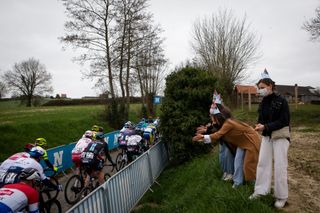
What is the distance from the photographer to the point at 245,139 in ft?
18.5

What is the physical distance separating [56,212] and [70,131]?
1452cm

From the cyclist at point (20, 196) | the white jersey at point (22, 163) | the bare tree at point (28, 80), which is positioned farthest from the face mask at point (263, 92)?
the bare tree at point (28, 80)

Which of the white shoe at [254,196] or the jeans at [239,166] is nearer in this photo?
the white shoe at [254,196]

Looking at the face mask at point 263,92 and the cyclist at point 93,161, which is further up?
the face mask at point 263,92

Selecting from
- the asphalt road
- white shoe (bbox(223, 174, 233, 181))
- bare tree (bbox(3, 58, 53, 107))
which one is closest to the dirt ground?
white shoe (bbox(223, 174, 233, 181))

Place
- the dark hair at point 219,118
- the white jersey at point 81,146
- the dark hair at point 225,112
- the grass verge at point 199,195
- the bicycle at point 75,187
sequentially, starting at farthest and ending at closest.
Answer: the white jersey at point 81,146 < the bicycle at point 75,187 < the dark hair at point 219,118 < the dark hair at point 225,112 < the grass verge at point 199,195

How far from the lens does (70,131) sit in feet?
68.5

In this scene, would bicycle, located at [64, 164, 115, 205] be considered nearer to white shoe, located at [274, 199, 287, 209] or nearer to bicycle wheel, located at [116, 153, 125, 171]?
bicycle wheel, located at [116, 153, 125, 171]

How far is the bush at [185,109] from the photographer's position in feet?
38.3

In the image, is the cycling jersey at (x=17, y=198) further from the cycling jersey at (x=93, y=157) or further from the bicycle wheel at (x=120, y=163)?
the bicycle wheel at (x=120, y=163)

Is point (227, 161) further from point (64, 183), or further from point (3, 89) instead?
point (3, 89)

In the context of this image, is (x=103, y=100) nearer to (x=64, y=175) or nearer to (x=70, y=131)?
(x=70, y=131)

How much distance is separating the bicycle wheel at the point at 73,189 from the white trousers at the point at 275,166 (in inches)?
208

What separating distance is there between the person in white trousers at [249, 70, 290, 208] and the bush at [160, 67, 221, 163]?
22.1 feet
